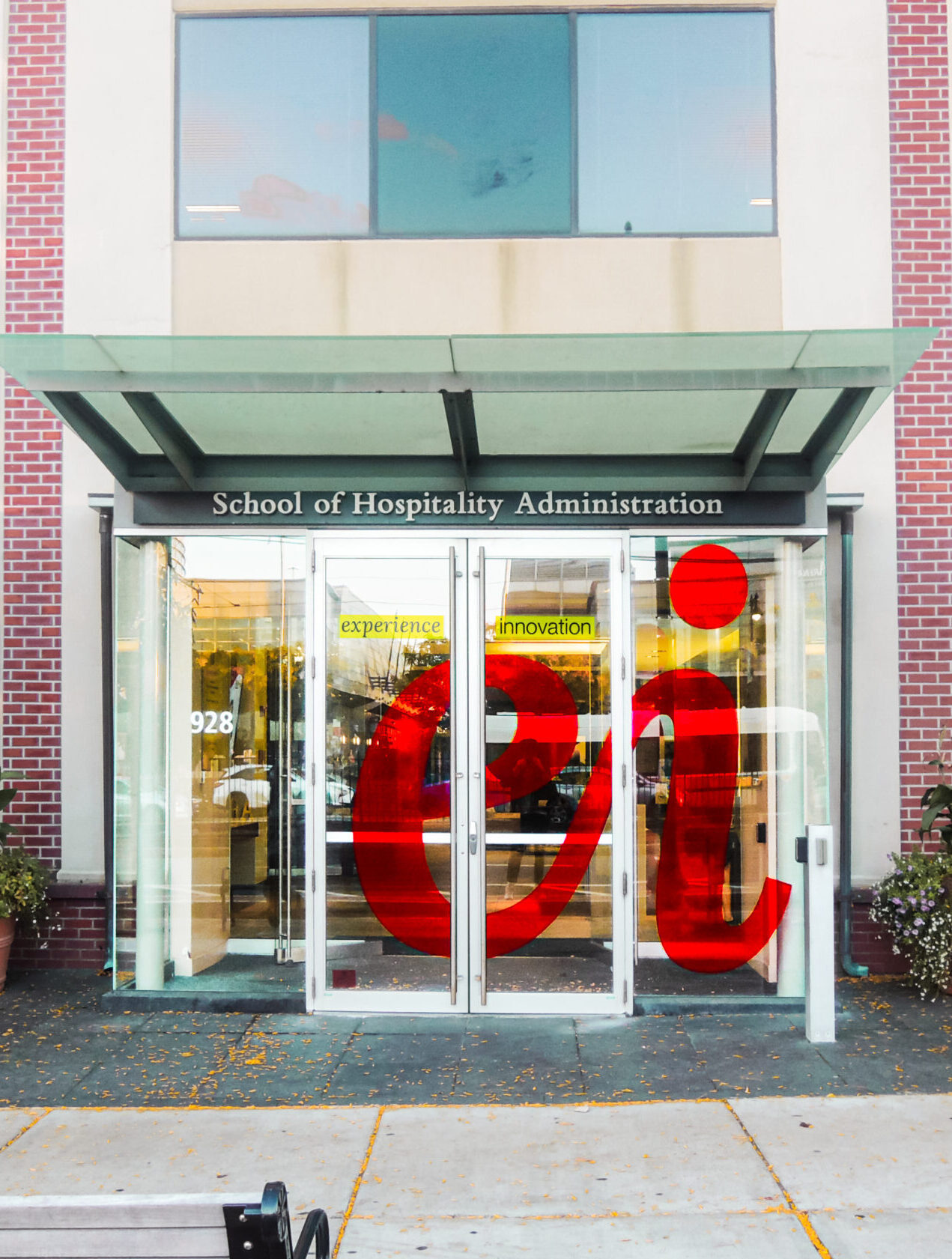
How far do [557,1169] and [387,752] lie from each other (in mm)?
2885

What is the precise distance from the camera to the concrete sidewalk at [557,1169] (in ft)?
13.0

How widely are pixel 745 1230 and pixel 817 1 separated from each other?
25.3 ft

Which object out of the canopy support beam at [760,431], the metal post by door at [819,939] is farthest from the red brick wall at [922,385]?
the metal post by door at [819,939]

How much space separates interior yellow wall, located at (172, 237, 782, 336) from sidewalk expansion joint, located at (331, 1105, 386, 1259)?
5018 mm

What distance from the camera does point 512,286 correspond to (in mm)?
7789

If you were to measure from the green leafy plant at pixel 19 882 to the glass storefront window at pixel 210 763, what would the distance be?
0.74 meters

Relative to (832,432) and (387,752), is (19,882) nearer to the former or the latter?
(387,752)

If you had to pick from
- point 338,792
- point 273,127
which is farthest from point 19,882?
point 273,127

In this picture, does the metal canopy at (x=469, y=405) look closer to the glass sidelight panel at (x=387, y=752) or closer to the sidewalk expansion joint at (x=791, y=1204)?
the glass sidelight panel at (x=387, y=752)

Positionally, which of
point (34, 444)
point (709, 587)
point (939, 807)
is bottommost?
Answer: point (939, 807)

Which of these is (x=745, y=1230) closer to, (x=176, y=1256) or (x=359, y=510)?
(x=176, y=1256)

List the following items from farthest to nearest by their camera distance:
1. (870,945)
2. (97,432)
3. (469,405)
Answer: (870,945), (97,432), (469,405)

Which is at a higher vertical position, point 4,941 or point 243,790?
point 243,790

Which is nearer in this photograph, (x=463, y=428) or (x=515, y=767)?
(x=463, y=428)
